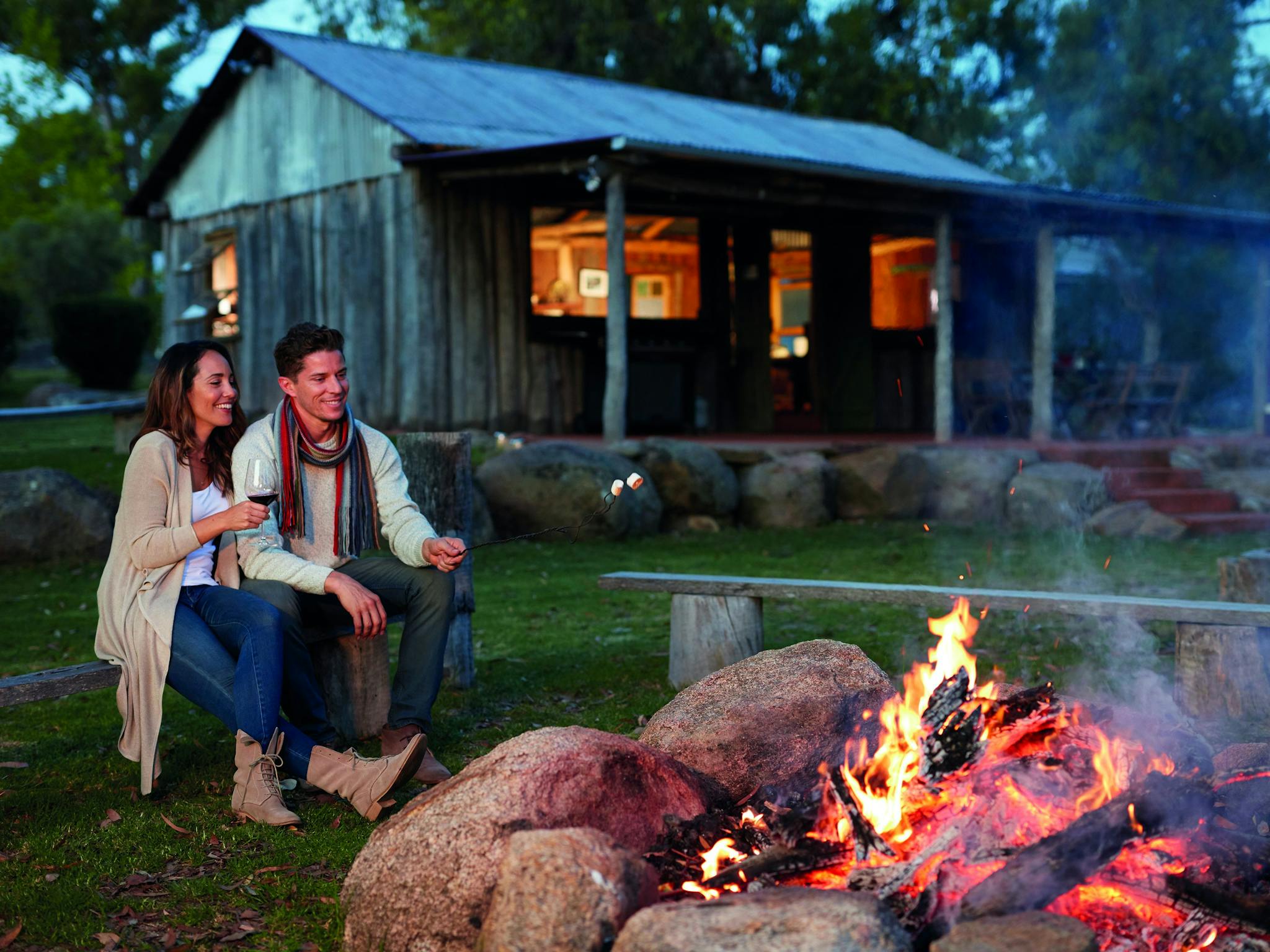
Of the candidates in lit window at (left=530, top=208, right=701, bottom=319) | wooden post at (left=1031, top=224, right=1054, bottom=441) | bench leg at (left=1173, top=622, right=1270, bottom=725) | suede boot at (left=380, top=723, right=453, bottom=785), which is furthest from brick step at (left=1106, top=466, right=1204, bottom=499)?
suede boot at (left=380, top=723, right=453, bottom=785)

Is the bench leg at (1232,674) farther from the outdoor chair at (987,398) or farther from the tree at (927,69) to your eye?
the tree at (927,69)

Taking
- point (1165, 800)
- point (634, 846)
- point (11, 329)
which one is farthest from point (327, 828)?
point (11, 329)

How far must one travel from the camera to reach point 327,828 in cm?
391

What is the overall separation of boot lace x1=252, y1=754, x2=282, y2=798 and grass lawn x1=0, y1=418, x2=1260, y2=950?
Answer: 131 mm

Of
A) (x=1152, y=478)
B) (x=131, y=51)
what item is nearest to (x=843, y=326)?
(x=1152, y=478)

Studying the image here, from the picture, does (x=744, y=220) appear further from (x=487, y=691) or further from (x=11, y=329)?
(x=11, y=329)

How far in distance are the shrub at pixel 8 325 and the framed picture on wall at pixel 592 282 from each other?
43.1 feet

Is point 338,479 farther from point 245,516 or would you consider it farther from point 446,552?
point 245,516

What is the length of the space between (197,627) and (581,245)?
1071cm

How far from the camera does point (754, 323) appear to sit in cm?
1570

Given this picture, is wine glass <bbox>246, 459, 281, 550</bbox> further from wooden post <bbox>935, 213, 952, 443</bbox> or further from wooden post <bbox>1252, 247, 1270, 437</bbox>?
wooden post <bbox>1252, 247, 1270, 437</bbox>

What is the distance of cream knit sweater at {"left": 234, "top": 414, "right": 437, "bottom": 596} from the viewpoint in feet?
14.0

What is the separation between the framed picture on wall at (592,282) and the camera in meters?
14.3

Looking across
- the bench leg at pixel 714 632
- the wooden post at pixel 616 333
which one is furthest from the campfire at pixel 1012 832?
the wooden post at pixel 616 333
